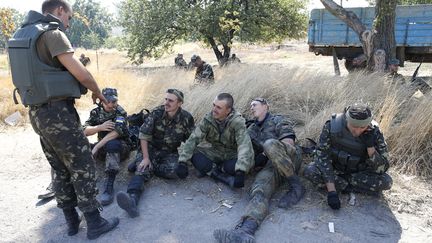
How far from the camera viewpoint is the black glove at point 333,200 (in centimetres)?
308

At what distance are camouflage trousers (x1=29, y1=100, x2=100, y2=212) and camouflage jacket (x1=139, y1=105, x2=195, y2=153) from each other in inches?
44.7

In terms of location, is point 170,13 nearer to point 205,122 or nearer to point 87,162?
point 205,122

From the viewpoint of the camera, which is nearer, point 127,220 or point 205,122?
point 127,220

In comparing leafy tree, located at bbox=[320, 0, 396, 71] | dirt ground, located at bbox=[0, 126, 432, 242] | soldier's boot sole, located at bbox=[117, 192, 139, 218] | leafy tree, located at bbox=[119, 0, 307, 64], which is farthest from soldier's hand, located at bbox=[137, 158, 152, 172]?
leafy tree, located at bbox=[119, 0, 307, 64]

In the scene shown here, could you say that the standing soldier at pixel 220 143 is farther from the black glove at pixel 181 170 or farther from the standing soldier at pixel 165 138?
the standing soldier at pixel 165 138

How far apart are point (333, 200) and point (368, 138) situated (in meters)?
0.61

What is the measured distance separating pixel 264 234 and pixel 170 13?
1153 cm

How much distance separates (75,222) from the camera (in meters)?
2.90

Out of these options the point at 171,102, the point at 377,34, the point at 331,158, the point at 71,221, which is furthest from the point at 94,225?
the point at 377,34

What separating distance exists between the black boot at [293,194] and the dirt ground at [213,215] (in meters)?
0.05

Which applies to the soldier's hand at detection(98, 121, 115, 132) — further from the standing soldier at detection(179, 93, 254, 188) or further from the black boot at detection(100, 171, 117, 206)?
the standing soldier at detection(179, 93, 254, 188)

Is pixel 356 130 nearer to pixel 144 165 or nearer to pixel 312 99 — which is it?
pixel 144 165

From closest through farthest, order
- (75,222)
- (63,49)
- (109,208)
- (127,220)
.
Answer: (63,49)
(75,222)
(127,220)
(109,208)

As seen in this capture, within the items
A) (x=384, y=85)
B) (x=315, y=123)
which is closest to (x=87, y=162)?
(x=315, y=123)
